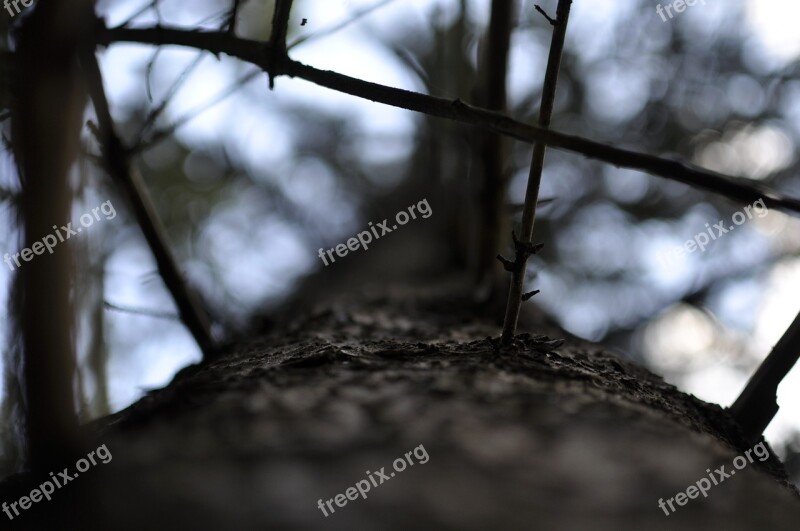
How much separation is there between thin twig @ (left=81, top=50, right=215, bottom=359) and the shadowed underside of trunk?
1.88ft

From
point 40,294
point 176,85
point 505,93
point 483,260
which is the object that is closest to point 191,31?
point 176,85

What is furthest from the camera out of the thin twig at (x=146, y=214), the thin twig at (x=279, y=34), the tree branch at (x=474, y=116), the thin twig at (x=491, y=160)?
the thin twig at (x=491, y=160)

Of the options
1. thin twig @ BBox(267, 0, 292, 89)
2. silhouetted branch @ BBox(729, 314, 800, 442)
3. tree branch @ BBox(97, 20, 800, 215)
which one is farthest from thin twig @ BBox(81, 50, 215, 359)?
silhouetted branch @ BBox(729, 314, 800, 442)

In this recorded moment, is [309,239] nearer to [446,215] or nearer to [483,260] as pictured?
[446,215]

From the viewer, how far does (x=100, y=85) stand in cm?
118

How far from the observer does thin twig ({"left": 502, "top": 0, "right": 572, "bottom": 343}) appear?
83cm

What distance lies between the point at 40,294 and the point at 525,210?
696 millimetres

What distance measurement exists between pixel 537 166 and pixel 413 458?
0.45 m

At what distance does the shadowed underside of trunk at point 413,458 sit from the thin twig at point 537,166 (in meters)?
0.12

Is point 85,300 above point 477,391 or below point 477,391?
above

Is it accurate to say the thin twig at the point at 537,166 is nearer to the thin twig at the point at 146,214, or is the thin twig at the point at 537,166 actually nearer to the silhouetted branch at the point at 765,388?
the silhouetted branch at the point at 765,388

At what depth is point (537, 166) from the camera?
84 centimetres

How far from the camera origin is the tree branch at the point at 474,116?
0.77m

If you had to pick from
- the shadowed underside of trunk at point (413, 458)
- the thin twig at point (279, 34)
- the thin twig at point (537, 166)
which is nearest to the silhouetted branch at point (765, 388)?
the shadowed underside of trunk at point (413, 458)
